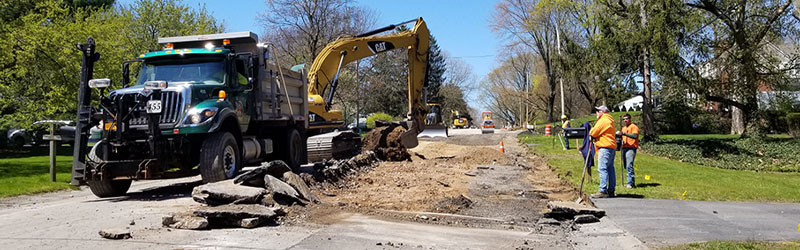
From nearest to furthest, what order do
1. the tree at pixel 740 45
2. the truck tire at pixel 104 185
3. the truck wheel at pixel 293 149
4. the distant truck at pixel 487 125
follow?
1. the truck tire at pixel 104 185
2. the truck wheel at pixel 293 149
3. the tree at pixel 740 45
4. the distant truck at pixel 487 125

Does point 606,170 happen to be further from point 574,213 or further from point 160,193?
point 160,193

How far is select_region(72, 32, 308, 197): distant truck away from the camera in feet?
34.6

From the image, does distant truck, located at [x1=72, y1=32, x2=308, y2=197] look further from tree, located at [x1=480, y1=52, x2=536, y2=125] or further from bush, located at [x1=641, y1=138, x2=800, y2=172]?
tree, located at [x1=480, y1=52, x2=536, y2=125]

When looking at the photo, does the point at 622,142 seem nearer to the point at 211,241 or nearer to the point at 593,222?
the point at 593,222

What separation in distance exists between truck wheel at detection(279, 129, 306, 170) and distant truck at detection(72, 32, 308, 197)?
1.26 metres

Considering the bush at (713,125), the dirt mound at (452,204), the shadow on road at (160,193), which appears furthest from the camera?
the bush at (713,125)

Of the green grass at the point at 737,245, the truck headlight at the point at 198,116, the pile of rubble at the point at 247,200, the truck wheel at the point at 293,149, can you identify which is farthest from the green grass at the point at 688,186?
the truck headlight at the point at 198,116

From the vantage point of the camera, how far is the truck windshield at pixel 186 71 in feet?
38.9

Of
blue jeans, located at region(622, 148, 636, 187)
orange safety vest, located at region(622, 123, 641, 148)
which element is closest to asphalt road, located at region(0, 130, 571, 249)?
blue jeans, located at region(622, 148, 636, 187)

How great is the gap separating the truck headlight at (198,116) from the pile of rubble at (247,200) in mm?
1463

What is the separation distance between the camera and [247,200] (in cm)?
855

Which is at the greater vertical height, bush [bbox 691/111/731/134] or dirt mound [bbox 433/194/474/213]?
bush [bbox 691/111/731/134]

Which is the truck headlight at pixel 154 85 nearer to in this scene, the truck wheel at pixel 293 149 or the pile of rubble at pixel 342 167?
the pile of rubble at pixel 342 167

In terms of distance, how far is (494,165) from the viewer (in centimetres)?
1955
